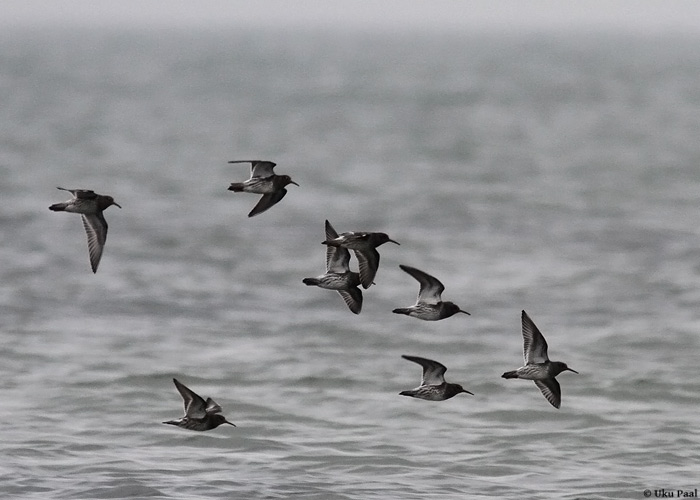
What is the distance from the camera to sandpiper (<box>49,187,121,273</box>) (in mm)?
12820

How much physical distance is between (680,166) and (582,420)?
98.3 feet

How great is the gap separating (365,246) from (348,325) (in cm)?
1081

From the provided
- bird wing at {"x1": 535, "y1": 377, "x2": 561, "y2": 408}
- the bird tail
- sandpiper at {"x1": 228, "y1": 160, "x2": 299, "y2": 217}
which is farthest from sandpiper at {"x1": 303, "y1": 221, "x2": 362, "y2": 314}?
the bird tail

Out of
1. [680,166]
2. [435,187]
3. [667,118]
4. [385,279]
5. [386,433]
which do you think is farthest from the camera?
[667,118]

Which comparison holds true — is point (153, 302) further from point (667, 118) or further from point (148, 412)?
point (667, 118)

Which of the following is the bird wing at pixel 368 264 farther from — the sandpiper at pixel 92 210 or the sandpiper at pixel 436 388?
the sandpiper at pixel 92 210

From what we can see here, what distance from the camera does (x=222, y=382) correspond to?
19859mm

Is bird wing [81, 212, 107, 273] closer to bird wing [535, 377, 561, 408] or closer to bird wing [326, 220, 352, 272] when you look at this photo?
bird wing [326, 220, 352, 272]

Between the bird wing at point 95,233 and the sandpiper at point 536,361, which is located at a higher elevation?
the bird wing at point 95,233

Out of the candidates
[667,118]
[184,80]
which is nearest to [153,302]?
[667,118]

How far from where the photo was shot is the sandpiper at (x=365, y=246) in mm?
12430

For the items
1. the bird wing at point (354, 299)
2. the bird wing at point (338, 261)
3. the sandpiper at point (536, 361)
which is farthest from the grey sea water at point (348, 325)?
the bird wing at point (338, 261)

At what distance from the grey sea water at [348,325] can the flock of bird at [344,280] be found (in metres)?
1.54

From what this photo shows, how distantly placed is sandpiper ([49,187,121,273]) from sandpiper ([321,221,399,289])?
208 cm
